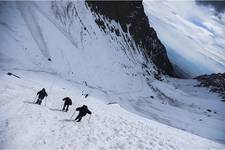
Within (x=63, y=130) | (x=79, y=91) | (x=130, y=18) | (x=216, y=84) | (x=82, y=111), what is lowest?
(x=63, y=130)

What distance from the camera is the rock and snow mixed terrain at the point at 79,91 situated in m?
22.6

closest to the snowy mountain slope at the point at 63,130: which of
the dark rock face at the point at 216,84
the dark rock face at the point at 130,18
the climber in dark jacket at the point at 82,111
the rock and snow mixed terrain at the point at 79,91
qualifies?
the rock and snow mixed terrain at the point at 79,91

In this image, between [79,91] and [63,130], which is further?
[79,91]

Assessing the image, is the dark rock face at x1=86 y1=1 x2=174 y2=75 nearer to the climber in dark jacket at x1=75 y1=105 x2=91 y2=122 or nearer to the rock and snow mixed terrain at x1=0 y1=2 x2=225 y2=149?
the rock and snow mixed terrain at x1=0 y1=2 x2=225 y2=149

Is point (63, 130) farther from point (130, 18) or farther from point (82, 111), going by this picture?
point (130, 18)

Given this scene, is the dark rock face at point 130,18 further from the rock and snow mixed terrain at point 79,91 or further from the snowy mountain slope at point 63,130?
the snowy mountain slope at point 63,130

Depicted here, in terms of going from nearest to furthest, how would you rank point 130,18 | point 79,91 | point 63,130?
point 63,130
point 79,91
point 130,18

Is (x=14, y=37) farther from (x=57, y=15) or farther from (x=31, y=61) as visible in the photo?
(x=57, y=15)

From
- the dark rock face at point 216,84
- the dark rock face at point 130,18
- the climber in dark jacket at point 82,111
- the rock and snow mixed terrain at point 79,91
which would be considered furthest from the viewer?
the dark rock face at point 216,84

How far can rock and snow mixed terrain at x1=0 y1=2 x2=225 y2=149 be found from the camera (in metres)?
22.6

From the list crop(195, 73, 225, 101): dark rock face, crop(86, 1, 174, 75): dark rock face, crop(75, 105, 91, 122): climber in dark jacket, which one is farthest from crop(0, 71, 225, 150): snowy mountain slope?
crop(195, 73, 225, 101): dark rock face

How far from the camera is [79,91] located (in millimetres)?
55312

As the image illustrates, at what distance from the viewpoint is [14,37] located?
2334 inches

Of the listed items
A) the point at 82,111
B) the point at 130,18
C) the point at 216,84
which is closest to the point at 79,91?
the point at 82,111
